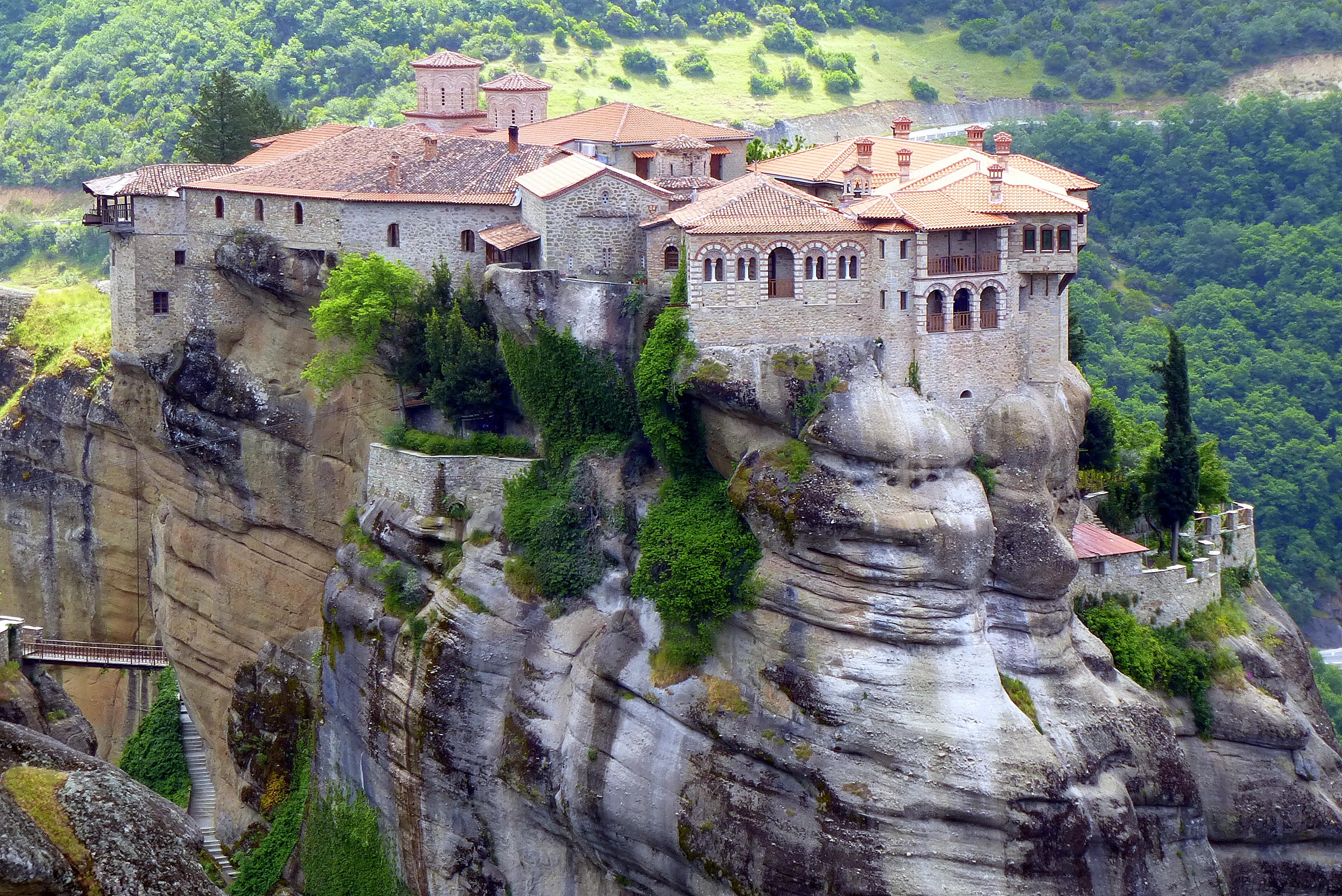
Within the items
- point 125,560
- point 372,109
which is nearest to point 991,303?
point 125,560

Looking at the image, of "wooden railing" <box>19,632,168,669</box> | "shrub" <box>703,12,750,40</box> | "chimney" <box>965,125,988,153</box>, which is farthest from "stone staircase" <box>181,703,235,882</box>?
"shrub" <box>703,12,750,40</box>

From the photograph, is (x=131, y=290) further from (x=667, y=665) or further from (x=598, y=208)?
(x=667, y=665)

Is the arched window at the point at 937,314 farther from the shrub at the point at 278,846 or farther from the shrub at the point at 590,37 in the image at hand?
the shrub at the point at 590,37

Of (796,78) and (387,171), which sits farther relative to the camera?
(796,78)

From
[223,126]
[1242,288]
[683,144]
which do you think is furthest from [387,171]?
[1242,288]

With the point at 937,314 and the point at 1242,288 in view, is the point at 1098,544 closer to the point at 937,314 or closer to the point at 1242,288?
the point at 937,314

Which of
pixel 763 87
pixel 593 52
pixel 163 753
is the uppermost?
pixel 593 52

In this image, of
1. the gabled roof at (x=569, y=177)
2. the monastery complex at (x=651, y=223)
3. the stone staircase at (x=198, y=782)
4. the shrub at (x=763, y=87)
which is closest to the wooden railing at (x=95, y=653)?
the stone staircase at (x=198, y=782)

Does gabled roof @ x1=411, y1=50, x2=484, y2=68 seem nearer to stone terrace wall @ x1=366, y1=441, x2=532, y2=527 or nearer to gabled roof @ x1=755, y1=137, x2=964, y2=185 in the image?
gabled roof @ x1=755, y1=137, x2=964, y2=185
